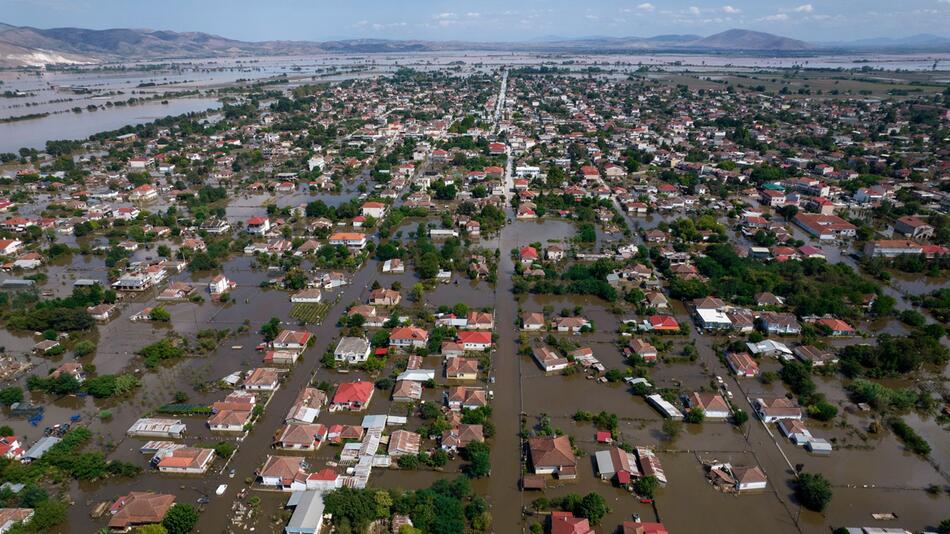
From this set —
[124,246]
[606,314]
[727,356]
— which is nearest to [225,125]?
[124,246]

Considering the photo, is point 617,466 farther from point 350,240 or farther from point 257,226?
point 257,226

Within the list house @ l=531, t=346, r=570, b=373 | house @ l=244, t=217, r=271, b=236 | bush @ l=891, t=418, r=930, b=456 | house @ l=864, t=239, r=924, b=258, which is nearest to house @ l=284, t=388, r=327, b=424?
house @ l=531, t=346, r=570, b=373

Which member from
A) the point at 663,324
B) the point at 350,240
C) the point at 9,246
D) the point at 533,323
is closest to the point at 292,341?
the point at 533,323

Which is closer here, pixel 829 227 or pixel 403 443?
pixel 403 443

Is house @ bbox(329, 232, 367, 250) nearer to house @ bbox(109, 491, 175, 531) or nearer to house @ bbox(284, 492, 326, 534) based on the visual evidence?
house @ bbox(284, 492, 326, 534)

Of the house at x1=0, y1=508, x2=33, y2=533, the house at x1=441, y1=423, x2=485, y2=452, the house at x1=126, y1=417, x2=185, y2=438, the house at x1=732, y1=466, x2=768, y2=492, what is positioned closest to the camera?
the house at x1=0, y1=508, x2=33, y2=533

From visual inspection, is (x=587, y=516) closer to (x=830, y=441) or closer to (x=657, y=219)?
(x=830, y=441)
